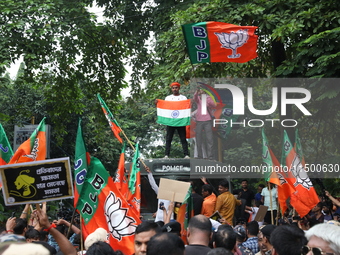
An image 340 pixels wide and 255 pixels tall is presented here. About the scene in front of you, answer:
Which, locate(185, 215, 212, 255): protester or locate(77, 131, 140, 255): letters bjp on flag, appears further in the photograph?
locate(77, 131, 140, 255): letters bjp on flag

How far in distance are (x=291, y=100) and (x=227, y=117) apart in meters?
1.93

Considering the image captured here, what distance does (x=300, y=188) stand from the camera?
37.6ft

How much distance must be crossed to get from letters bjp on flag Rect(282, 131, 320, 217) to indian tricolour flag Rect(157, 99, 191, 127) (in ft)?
13.1

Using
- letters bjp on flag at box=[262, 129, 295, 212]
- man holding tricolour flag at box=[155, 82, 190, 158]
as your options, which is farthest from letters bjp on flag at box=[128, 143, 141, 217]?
man holding tricolour flag at box=[155, 82, 190, 158]

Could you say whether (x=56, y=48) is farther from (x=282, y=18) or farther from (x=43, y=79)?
(x=282, y=18)

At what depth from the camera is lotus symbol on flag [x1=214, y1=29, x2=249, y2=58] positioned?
1393cm

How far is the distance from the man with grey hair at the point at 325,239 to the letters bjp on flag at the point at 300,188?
6.73m

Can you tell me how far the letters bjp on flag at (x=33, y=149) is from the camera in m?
11.0

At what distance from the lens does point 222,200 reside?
433 inches

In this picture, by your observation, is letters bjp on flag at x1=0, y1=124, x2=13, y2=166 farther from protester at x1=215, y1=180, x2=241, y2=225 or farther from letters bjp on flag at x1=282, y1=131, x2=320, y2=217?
letters bjp on flag at x1=282, y1=131, x2=320, y2=217

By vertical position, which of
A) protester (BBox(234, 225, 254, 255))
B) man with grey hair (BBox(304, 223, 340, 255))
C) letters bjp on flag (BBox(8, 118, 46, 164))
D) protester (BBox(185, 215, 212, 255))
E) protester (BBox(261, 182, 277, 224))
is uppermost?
letters bjp on flag (BBox(8, 118, 46, 164))

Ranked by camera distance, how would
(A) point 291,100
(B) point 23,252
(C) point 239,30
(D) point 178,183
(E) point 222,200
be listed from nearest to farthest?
(B) point 23,252 < (D) point 178,183 < (E) point 222,200 < (C) point 239,30 < (A) point 291,100

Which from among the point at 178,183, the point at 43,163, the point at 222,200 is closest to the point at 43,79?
the point at 222,200

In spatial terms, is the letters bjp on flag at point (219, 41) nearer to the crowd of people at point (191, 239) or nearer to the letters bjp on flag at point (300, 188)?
the letters bjp on flag at point (300, 188)
